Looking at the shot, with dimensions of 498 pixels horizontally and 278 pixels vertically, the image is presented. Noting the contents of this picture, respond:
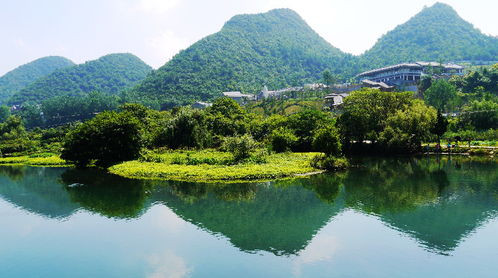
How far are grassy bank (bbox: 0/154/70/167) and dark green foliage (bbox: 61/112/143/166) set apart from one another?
8.51 metres

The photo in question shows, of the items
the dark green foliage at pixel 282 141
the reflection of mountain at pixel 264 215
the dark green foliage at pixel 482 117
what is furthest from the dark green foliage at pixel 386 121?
the reflection of mountain at pixel 264 215

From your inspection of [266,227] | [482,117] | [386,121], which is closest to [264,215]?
[266,227]

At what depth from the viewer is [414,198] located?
2936 centimetres

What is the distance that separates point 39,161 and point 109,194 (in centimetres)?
3426

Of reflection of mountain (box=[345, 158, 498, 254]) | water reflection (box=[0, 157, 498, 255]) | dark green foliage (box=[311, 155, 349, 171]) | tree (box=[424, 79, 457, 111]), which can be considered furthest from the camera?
tree (box=[424, 79, 457, 111])

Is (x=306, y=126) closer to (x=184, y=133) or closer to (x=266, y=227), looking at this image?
(x=184, y=133)

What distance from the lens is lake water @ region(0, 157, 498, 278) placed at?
18.5 metres

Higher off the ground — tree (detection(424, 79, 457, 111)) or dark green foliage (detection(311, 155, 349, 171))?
tree (detection(424, 79, 457, 111))

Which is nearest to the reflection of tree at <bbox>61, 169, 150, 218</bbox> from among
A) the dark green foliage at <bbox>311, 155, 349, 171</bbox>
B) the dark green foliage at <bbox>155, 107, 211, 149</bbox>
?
the dark green foliage at <bbox>155, 107, 211, 149</bbox>

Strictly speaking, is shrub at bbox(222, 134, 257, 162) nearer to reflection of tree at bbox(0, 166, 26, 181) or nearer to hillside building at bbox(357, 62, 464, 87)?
reflection of tree at bbox(0, 166, 26, 181)

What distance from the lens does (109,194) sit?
114ft

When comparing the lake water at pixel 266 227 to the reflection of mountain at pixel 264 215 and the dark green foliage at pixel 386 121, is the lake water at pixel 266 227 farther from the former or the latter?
the dark green foliage at pixel 386 121

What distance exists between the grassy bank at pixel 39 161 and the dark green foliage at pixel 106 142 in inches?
335

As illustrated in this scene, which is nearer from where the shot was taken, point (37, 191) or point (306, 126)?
point (37, 191)
